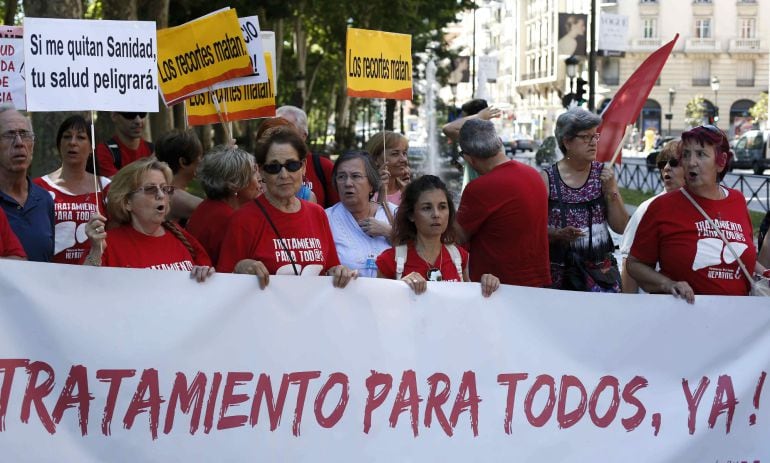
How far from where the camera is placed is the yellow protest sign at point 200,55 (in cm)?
701

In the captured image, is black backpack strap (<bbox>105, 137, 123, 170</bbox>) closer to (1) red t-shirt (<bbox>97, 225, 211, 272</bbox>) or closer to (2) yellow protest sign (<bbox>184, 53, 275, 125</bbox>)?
(2) yellow protest sign (<bbox>184, 53, 275, 125</bbox>)

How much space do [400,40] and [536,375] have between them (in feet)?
11.2

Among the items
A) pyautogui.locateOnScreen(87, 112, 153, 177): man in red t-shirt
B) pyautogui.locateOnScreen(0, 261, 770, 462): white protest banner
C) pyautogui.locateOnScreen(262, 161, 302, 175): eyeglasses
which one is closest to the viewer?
pyautogui.locateOnScreen(0, 261, 770, 462): white protest banner

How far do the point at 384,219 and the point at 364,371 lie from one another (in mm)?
1146

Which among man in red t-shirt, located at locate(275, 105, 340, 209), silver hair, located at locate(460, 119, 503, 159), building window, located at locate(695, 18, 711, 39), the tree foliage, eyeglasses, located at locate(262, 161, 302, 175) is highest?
building window, located at locate(695, 18, 711, 39)

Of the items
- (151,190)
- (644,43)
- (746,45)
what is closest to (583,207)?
(151,190)

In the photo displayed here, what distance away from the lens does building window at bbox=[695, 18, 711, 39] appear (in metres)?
87.5

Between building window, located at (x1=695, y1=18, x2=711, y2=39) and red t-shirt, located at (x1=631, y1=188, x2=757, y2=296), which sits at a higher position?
building window, located at (x1=695, y1=18, x2=711, y2=39)

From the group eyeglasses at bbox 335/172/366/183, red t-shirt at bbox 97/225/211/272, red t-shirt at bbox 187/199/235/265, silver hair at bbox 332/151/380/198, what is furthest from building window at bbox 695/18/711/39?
red t-shirt at bbox 97/225/211/272

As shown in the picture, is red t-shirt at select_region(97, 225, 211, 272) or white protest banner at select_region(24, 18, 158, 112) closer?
red t-shirt at select_region(97, 225, 211, 272)

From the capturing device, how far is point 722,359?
4969mm

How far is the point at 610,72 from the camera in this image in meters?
87.5

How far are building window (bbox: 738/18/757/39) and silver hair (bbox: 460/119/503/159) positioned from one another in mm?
87855

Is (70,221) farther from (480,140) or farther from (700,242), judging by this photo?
(700,242)
